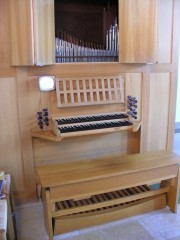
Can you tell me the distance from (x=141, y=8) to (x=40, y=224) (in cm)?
226

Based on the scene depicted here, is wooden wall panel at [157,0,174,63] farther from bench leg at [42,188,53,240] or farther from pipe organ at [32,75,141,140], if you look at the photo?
bench leg at [42,188,53,240]

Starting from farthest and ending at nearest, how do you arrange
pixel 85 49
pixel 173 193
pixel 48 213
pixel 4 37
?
pixel 85 49 → pixel 173 193 → pixel 4 37 → pixel 48 213

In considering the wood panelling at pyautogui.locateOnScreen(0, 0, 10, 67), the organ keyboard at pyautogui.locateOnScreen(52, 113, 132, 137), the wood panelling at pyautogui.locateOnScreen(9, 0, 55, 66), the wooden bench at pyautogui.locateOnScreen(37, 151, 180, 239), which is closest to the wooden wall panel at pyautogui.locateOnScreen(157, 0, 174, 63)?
the organ keyboard at pyautogui.locateOnScreen(52, 113, 132, 137)

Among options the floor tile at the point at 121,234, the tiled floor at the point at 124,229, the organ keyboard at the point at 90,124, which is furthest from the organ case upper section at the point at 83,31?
the floor tile at the point at 121,234

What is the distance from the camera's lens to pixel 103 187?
6.94 ft

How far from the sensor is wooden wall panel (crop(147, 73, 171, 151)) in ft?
9.48

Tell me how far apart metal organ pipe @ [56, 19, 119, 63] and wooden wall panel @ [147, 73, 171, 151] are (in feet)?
1.79

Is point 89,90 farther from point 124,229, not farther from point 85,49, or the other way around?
point 124,229

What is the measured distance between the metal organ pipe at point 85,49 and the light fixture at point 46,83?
25 cm

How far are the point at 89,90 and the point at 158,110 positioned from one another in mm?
928

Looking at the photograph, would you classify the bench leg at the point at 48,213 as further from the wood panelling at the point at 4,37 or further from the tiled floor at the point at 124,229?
the wood panelling at the point at 4,37

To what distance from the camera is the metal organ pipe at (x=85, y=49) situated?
101 inches

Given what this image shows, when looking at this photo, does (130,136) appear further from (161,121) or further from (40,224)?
(40,224)


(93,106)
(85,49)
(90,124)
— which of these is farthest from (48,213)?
(85,49)
